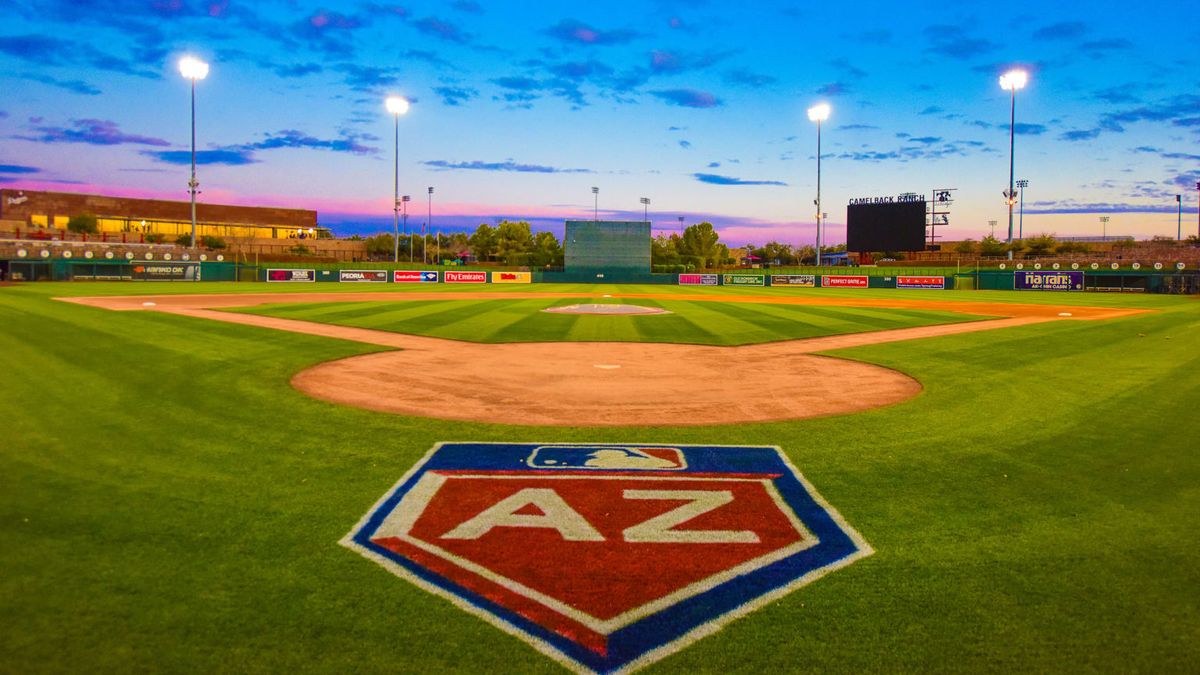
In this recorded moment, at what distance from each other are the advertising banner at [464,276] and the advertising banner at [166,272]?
1827cm

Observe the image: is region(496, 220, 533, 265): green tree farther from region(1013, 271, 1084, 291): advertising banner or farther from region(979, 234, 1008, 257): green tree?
region(1013, 271, 1084, 291): advertising banner

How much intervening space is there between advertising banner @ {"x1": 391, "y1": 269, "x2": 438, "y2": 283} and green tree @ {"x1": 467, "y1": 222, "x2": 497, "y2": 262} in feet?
217

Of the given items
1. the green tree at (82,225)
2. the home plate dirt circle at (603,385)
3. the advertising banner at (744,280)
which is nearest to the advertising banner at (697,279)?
the advertising banner at (744,280)

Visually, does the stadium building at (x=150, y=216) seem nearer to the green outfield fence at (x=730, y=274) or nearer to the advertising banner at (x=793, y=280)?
the green outfield fence at (x=730, y=274)

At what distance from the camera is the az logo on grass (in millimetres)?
3426

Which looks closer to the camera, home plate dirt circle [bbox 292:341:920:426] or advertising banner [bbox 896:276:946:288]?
home plate dirt circle [bbox 292:341:920:426]

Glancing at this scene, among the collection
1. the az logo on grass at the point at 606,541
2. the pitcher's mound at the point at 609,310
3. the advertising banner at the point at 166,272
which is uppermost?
the advertising banner at the point at 166,272

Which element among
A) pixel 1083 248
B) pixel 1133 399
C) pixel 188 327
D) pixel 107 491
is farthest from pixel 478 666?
pixel 1083 248

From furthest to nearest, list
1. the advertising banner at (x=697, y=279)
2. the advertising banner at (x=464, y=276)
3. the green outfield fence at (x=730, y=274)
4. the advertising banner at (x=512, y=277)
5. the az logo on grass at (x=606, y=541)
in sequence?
the advertising banner at (x=697, y=279), the advertising banner at (x=512, y=277), the advertising banner at (x=464, y=276), the green outfield fence at (x=730, y=274), the az logo on grass at (x=606, y=541)

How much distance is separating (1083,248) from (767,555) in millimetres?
104058

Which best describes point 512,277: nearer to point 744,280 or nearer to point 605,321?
point 744,280

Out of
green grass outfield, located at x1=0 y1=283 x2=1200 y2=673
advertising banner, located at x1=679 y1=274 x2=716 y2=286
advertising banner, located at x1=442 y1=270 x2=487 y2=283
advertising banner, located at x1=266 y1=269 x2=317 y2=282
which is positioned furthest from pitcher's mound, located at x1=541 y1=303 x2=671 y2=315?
advertising banner, located at x1=679 y1=274 x2=716 y2=286

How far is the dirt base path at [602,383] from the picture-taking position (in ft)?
27.1

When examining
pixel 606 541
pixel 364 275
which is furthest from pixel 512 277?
pixel 606 541
